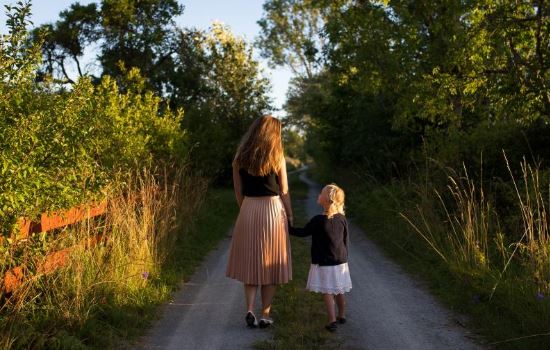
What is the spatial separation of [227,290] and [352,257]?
11.5ft

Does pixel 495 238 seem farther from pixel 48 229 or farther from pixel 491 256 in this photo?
pixel 48 229

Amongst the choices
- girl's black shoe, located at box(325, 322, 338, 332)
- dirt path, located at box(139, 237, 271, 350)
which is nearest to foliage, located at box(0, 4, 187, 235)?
dirt path, located at box(139, 237, 271, 350)

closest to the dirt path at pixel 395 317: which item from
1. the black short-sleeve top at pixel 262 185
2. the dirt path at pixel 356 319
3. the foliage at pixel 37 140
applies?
the dirt path at pixel 356 319

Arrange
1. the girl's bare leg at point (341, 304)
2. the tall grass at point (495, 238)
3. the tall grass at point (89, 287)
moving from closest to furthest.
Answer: the tall grass at point (89, 287)
the girl's bare leg at point (341, 304)
the tall grass at point (495, 238)

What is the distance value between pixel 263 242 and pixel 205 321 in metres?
1.09

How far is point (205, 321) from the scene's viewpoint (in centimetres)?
627

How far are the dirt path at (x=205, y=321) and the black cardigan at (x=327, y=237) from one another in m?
0.91

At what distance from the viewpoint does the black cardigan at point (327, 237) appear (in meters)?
5.96

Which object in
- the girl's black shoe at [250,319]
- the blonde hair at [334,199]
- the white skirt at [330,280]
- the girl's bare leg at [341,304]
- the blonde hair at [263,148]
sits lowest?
the girl's black shoe at [250,319]

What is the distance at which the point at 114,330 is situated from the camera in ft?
18.6

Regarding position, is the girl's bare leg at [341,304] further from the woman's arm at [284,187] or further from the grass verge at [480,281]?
the grass verge at [480,281]

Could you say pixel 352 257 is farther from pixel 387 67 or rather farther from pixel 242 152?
pixel 387 67

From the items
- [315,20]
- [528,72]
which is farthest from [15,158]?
[315,20]

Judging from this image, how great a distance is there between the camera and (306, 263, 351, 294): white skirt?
5910mm
